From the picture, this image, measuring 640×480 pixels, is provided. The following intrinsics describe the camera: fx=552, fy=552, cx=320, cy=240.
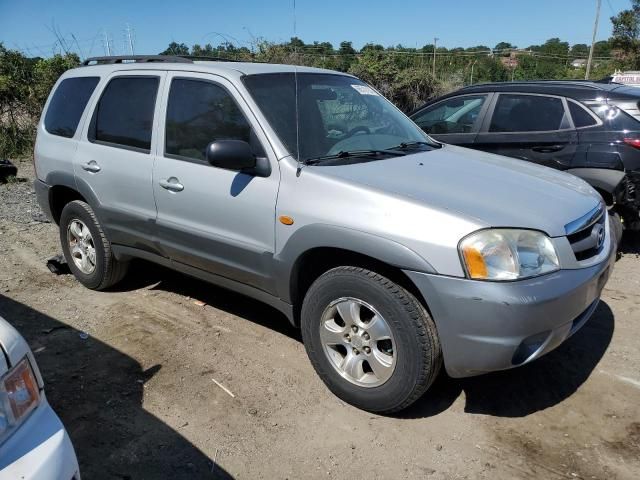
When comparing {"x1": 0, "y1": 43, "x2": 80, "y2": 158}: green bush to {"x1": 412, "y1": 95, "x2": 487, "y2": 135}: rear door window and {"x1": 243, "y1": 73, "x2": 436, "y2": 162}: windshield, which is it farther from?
{"x1": 243, "y1": 73, "x2": 436, "y2": 162}: windshield

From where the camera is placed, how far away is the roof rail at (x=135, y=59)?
13.8 feet

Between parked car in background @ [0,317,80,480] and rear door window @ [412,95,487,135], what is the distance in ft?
17.6

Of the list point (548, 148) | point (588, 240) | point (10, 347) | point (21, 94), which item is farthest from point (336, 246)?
point (21, 94)

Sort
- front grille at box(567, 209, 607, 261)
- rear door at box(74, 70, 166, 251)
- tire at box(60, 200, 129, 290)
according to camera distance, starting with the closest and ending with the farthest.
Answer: front grille at box(567, 209, 607, 261) → rear door at box(74, 70, 166, 251) → tire at box(60, 200, 129, 290)

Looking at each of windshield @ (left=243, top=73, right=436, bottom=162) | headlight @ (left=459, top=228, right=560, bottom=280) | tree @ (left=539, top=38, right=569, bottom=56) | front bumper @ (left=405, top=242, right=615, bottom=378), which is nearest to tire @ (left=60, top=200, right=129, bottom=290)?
windshield @ (left=243, top=73, right=436, bottom=162)

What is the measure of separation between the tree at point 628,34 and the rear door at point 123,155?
32506mm

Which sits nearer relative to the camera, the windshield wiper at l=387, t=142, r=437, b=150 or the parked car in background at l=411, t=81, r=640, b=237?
the windshield wiper at l=387, t=142, r=437, b=150

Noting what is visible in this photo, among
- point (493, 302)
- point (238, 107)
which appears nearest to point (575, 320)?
point (493, 302)

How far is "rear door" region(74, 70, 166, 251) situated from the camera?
4.04 metres

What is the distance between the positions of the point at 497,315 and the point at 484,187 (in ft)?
→ 2.79

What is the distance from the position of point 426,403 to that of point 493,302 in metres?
1.01

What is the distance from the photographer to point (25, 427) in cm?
187

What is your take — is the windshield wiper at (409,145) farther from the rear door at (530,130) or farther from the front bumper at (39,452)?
the front bumper at (39,452)

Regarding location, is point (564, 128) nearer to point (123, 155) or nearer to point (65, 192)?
point (123, 155)
